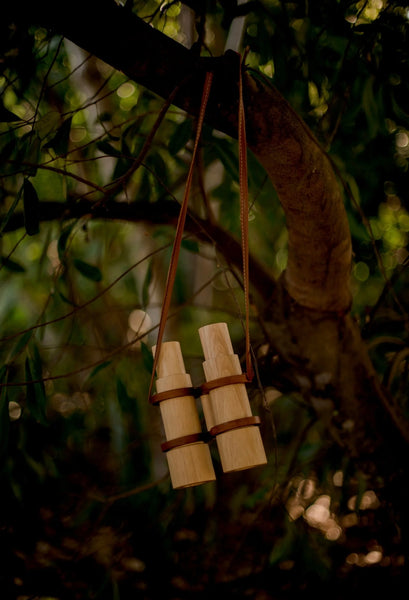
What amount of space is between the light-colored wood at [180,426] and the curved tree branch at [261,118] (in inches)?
16.5

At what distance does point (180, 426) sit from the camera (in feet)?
2.69

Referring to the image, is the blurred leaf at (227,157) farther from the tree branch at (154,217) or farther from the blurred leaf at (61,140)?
the blurred leaf at (61,140)

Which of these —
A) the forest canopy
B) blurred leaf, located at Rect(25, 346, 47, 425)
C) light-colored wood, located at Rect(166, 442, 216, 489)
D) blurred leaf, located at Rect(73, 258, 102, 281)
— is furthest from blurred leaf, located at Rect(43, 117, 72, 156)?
light-colored wood, located at Rect(166, 442, 216, 489)

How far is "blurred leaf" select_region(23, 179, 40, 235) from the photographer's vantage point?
2.97 feet

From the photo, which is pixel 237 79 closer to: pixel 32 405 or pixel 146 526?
pixel 32 405

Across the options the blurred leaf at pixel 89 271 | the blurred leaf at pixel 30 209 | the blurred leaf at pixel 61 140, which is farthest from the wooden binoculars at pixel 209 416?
the blurred leaf at pixel 89 271

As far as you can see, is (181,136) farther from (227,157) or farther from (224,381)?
(224,381)

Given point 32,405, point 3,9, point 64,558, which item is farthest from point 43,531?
point 3,9

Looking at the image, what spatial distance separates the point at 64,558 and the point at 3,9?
1885 mm

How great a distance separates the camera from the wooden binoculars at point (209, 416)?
0.80 metres

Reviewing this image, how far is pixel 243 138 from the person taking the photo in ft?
2.71

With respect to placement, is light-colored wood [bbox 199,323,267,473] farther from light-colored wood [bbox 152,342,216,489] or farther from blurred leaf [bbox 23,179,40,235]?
blurred leaf [bbox 23,179,40,235]

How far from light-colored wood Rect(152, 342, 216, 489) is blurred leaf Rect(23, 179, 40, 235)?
30 cm

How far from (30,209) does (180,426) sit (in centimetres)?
43
